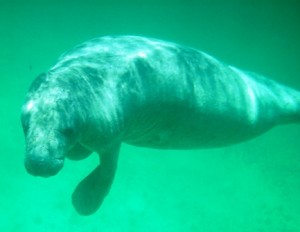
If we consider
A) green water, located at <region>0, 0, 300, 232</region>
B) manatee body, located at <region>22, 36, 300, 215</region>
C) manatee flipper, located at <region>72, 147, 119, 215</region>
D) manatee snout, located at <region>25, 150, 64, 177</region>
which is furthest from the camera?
green water, located at <region>0, 0, 300, 232</region>

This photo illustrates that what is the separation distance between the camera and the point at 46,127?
3.91 metres

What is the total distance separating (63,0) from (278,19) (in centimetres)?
817

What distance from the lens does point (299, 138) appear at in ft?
59.3

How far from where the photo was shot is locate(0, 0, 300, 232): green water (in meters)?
16.0

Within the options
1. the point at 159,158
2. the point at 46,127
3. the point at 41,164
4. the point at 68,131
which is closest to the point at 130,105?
the point at 68,131

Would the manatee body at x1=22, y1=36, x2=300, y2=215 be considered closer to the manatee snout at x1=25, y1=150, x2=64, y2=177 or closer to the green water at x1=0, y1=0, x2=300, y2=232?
the manatee snout at x1=25, y1=150, x2=64, y2=177

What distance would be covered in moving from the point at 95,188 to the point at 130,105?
3.93 ft

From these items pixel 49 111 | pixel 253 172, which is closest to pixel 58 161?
pixel 49 111

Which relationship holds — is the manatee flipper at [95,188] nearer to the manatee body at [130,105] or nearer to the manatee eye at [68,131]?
the manatee body at [130,105]

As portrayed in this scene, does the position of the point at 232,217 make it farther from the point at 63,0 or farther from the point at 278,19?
the point at 63,0

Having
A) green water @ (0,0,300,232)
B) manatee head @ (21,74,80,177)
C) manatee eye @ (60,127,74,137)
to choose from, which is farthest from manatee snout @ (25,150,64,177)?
green water @ (0,0,300,232)

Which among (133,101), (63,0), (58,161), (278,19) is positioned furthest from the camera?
(278,19)

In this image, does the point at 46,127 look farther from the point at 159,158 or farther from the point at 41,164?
the point at 159,158

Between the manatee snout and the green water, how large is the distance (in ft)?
41.4
